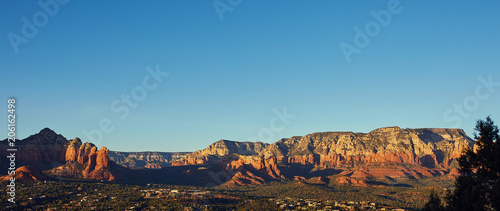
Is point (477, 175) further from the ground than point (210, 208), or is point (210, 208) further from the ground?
point (477, 175)

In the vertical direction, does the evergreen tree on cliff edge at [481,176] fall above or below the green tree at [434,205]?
above

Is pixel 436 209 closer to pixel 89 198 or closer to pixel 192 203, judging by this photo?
pixel 192 203

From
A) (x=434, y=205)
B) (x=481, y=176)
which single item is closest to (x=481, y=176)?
(x=481, y=176)

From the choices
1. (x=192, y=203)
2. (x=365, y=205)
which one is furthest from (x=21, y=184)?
(x=365, y=205)

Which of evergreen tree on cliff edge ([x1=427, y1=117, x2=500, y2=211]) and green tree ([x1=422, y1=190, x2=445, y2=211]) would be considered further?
green tree ([x1=422, y1=190, x2=445, y2=211])

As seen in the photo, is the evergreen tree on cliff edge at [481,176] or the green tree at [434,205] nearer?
the evergreen tree on cliff edge at [481,176]

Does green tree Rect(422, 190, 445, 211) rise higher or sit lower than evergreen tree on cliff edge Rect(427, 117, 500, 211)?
lower

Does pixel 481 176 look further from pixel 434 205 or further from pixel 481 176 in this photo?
pixel 434 205

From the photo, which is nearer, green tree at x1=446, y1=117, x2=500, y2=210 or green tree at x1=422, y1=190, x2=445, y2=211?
green tree at x1=446, y1=117, x2=500, y2=210
